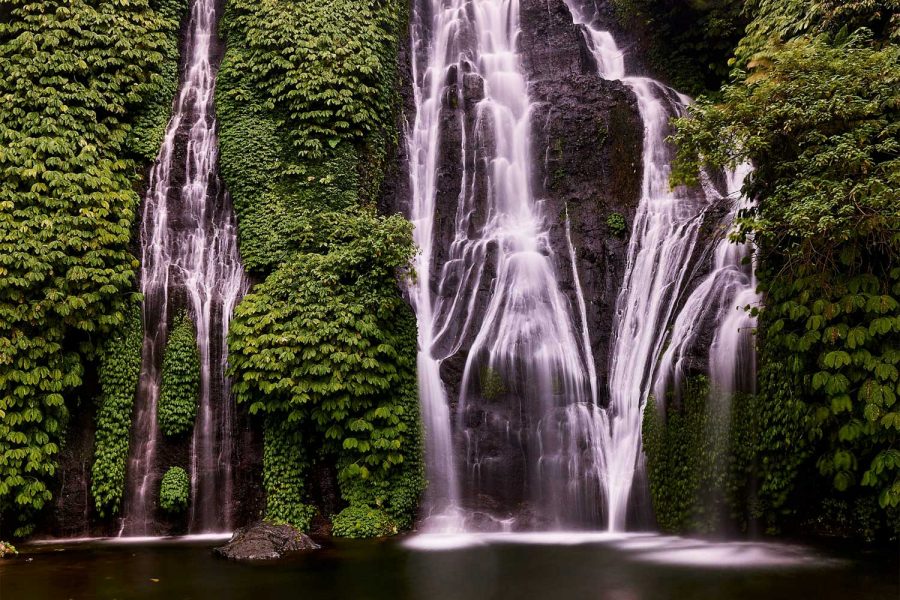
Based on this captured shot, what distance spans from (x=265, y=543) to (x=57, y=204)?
6916 mm

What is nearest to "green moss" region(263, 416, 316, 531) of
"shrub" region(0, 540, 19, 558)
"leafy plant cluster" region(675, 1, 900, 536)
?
"shrub" region(0, 540, 19, 558)

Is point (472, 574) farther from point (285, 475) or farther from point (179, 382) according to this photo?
point (179, 382)

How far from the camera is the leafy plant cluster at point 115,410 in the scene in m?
11.7

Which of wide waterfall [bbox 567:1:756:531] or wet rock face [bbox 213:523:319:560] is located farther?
wide waterfall [bbox 567:1:756:531]

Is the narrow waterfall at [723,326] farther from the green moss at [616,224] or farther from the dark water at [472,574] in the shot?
the dark water at [472,574]

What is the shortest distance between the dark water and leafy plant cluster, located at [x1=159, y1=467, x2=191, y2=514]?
1400 mm

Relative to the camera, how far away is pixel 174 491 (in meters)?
11.7

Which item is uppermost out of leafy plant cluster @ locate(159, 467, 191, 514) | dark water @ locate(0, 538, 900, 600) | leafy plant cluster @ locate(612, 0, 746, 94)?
leafy plant cluster @ locate(612, 0, 746, 94)

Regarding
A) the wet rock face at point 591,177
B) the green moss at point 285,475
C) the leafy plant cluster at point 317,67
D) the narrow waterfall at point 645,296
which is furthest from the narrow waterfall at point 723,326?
the leafy plant cluster at point 317,67

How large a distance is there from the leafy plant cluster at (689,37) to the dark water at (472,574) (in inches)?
468

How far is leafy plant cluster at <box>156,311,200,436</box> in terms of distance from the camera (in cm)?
1208

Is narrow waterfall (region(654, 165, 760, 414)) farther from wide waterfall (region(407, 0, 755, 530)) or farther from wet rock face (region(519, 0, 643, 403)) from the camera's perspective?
wet rock face (region(519, 0, 643, 403))

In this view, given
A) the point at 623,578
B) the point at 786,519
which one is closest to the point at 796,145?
the point at 786,519

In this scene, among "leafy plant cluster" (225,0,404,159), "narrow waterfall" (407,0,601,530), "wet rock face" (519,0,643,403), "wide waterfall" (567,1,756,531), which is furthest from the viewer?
"leafy plant cluster" (225,0,404,159)
